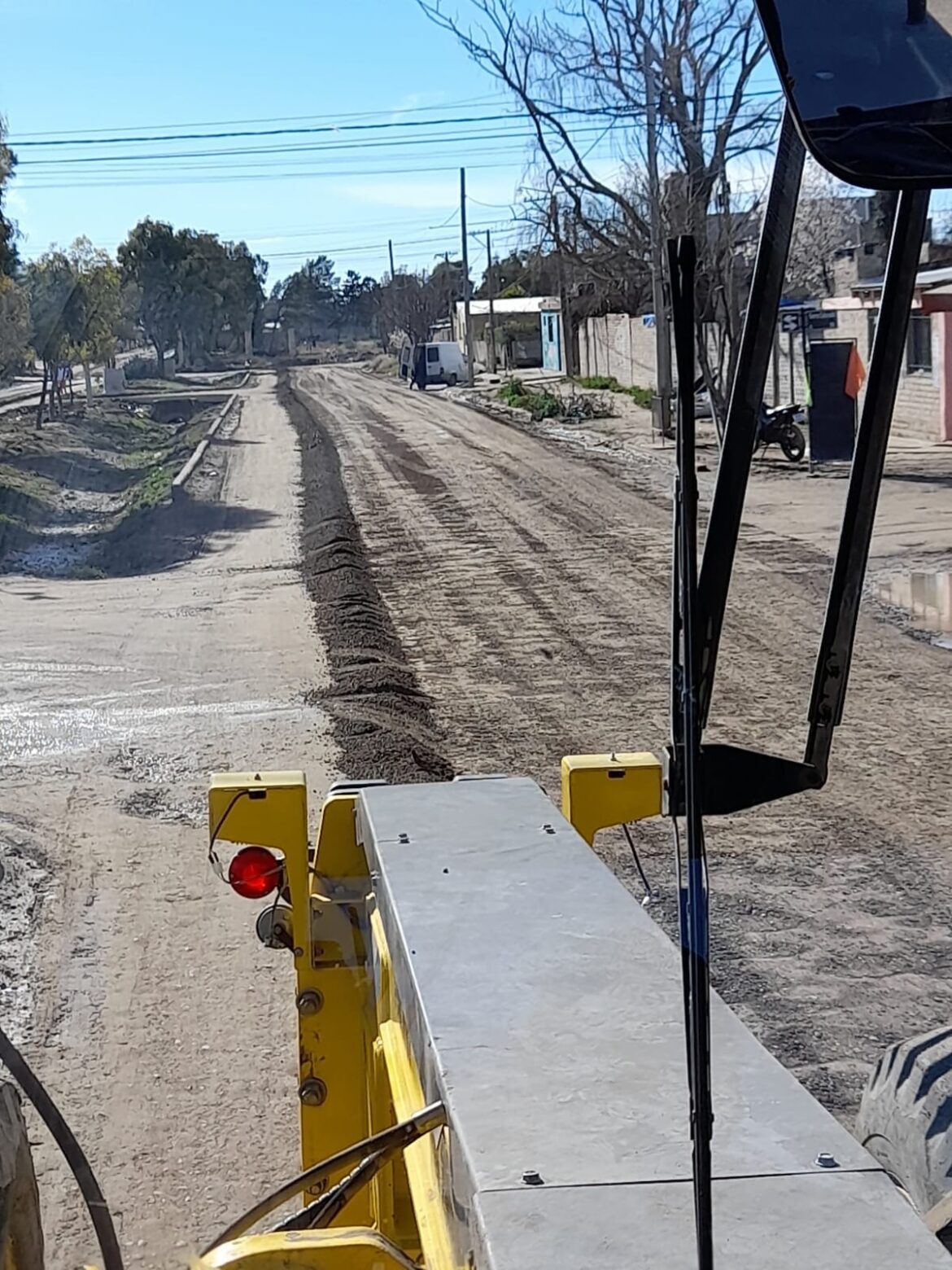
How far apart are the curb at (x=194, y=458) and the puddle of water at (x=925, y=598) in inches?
547

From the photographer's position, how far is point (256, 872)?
3.59m

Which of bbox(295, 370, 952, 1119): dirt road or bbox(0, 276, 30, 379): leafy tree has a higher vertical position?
bbox(0, 276, 30, 379): leafy tree

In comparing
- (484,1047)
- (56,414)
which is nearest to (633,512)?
(484,1047)

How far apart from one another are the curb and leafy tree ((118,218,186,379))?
21.2 m

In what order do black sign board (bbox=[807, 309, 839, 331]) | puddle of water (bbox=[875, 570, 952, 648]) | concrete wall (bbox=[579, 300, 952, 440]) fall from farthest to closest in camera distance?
concrete wall (bbox=[579, 300, 952, 440]) → puddle of water (bbox=[875, 570, 952, 648]) → black sign board (bbox=[807, 309, 839, 331])

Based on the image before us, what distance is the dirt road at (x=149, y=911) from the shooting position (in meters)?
4.82

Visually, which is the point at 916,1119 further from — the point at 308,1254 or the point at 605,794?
the point at 605,794

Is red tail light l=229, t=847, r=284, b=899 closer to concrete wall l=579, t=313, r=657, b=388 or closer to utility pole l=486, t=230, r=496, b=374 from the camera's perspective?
concrete wall l=579, t=313, r=657, b=388

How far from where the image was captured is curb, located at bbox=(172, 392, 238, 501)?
27031 millimetres

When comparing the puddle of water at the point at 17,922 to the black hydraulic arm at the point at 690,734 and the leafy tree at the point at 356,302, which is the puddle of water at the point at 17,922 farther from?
the leafy tree at the point at 356,302

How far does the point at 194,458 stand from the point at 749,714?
23.3 metres

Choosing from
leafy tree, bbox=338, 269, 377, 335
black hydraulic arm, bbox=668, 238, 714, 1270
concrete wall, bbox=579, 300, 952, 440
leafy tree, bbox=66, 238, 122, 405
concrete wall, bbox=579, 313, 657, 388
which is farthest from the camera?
leafy tree, bbox=338, 269, 377, 335

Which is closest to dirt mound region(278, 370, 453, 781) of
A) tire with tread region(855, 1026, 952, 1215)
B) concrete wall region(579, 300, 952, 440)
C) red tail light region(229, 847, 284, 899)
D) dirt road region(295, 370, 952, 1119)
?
dirt road region(295, 370, 952, 1119)

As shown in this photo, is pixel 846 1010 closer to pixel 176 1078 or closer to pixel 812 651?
pixel 176 1078
